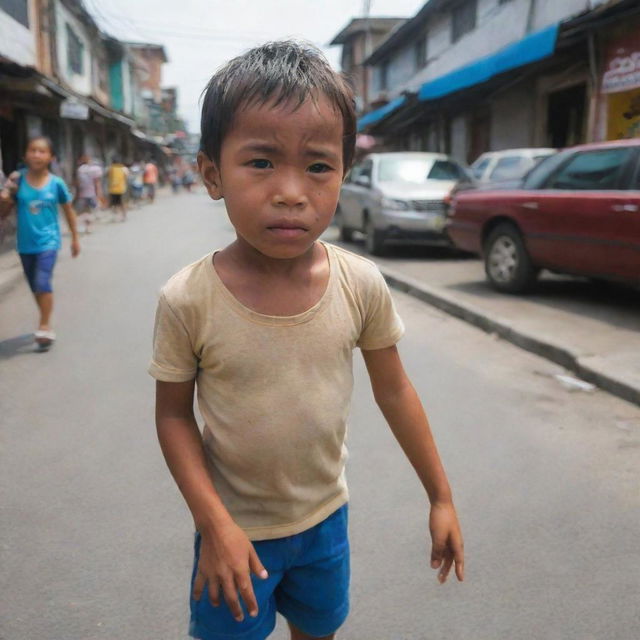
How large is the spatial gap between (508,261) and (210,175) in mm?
6732

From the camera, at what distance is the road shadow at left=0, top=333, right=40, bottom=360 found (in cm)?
572

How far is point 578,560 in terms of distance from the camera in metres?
2.69

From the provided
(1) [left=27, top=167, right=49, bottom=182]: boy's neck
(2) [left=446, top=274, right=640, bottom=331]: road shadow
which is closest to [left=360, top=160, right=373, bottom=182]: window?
(2) [left=446, top=274, right=640, bottom=331]: road shadow

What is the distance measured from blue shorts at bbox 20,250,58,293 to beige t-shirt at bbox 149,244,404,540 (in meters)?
4.70

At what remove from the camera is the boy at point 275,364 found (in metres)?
1.31

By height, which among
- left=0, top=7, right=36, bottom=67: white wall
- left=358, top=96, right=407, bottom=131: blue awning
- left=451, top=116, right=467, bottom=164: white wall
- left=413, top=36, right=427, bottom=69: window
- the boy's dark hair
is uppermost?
left=413, top=36, right=427, bottom=69: window

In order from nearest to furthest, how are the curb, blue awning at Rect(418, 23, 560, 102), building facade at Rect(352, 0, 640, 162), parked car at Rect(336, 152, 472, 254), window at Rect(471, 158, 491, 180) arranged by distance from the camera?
1. the curb
2. parked car at Rect(336, 152, 472, 254)
3. blue awning at Rect(418, 23, 560, 102)
4. building facade at Rect(352, 0, 640, 162)
5. window at Rect(471, 158, 491, 180)

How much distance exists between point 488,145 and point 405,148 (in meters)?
9.83

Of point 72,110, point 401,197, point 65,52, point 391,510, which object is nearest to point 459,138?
point 72,110

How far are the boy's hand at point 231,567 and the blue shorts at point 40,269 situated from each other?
488 centimetres

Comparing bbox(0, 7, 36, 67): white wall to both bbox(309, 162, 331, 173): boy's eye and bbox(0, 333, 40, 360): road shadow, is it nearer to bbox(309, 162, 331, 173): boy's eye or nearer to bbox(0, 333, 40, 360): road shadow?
bbox(0, 333, 40, 360): road shadow

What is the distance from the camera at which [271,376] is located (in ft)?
4.67

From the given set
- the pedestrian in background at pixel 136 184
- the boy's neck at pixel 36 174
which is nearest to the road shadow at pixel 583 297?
the boy's neck at pixel 36 174

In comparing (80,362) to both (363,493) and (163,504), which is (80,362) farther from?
(363,493)
